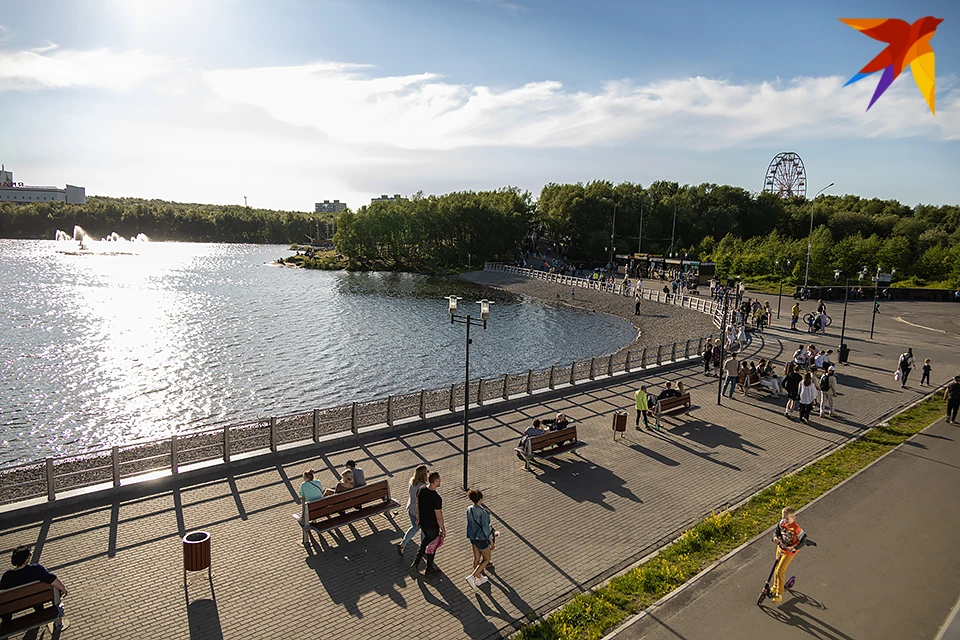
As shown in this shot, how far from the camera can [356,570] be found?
9.15 m

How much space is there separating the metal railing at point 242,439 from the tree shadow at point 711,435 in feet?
14.9

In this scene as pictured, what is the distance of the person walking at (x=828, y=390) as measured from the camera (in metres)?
18.0

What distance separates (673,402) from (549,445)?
17.9 ft

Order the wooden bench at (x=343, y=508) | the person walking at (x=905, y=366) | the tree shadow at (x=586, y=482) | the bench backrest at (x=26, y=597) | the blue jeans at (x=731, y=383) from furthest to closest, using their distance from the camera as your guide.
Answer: the person walking at (x=905, y=366) → the blue jeans at (x=731, y=383) → the tree shadow at (x=586, y=482) → the wooden bench at (x=343, y=508) → the bench backrest at (x=26, y=597)

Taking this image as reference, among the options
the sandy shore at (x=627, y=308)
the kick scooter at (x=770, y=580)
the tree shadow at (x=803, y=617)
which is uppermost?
the kick scooter at (x=770, y=580)

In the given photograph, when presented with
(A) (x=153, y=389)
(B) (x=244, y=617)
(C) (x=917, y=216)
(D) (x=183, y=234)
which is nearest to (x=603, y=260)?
(C) (x=917, y=216)

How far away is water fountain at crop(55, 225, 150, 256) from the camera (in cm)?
12975

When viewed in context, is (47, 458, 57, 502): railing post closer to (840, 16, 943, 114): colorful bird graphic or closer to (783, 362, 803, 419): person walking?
(840, 16, 943, 114): colorful bird graphic

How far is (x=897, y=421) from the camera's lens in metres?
17.8

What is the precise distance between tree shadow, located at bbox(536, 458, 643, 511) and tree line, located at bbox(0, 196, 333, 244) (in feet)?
544

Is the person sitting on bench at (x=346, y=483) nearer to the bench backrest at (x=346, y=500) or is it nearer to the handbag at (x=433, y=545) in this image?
the bench backrest at (x=346, y=500)

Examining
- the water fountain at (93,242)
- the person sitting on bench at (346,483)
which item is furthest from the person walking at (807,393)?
the water fountain at (93,242)

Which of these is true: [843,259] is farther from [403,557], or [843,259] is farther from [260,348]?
[403,557]

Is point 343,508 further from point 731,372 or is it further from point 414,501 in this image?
point 731,372
